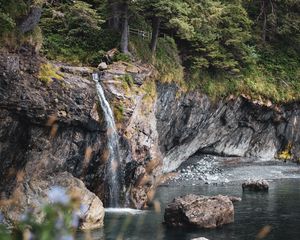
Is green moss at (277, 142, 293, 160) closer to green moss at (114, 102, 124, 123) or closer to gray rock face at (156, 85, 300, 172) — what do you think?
gray rock face at (156, 85, 300, 172)

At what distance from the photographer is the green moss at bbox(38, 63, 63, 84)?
64.2ft

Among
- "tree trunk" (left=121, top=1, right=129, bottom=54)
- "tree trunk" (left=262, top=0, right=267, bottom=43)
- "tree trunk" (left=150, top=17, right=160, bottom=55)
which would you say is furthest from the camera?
"tree trunk" (left=262, top=0, right=267, bottom=43)

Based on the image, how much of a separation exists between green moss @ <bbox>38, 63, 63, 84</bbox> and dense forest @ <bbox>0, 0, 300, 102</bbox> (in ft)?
3.53

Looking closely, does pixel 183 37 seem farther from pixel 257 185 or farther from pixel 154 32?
pixel 257 185

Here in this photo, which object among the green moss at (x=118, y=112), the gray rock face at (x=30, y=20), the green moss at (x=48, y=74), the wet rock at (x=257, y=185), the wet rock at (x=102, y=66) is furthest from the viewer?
the wet rock at (x=257, y=185)

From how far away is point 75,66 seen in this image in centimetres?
2467

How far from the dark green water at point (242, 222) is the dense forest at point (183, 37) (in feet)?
27.0

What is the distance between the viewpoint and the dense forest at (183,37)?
1008 inches

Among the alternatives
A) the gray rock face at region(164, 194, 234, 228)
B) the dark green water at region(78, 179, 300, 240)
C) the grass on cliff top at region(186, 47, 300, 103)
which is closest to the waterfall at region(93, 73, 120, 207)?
the dark green water at region(78, 179, 300, 240)

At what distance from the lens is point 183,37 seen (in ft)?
100

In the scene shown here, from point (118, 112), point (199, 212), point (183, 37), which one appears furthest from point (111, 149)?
point (183, 37)

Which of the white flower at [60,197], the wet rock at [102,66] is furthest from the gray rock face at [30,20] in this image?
the white flower at [60,197]

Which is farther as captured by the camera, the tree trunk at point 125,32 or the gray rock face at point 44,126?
the tree trunk at point 125,32

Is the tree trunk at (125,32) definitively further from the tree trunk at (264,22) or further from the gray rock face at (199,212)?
the tree trunk at (264,22)
